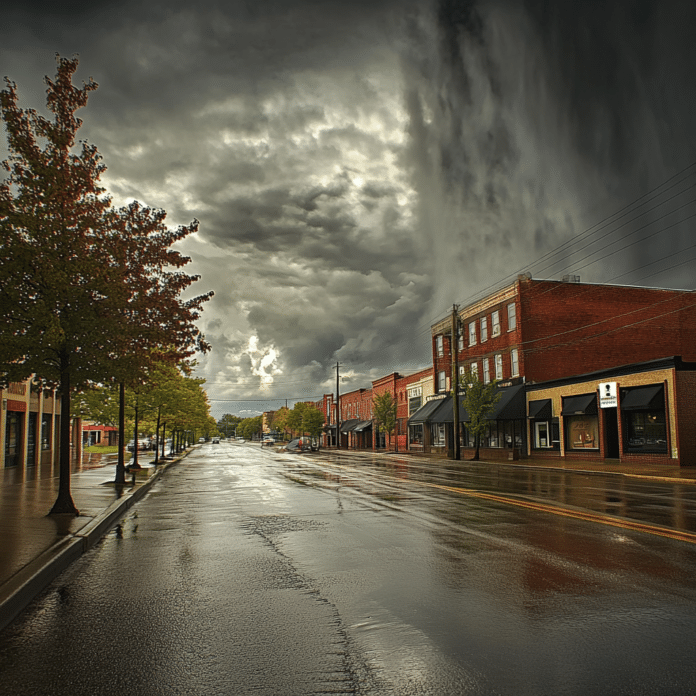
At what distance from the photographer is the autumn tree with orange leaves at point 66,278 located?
12.6 metres

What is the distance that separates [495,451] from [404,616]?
4217 centimetres

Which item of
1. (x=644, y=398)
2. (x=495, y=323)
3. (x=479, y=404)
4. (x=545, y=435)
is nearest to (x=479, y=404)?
(x=479, y=404)

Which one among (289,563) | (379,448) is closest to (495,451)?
(379,448)

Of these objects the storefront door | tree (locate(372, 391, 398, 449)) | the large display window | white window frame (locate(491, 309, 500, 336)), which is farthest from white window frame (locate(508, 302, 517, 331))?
tree (locate(372, 391, 398, 449))

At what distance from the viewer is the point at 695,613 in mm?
6012

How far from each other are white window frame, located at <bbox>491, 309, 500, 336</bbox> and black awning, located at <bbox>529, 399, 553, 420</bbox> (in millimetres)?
7768

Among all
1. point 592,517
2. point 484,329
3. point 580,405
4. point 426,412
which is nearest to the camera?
point 592,517

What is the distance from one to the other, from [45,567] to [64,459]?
661 centimetres

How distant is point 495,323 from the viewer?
49.7m

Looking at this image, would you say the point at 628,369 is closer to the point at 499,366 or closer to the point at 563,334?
the point at 563,334

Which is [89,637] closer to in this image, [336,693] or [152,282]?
[336,693]

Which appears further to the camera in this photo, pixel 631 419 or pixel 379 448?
pixel 379 448

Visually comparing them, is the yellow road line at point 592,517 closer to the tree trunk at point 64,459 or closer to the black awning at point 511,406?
the tree trunk at point 64,459

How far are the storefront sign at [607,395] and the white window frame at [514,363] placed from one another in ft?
34.2
